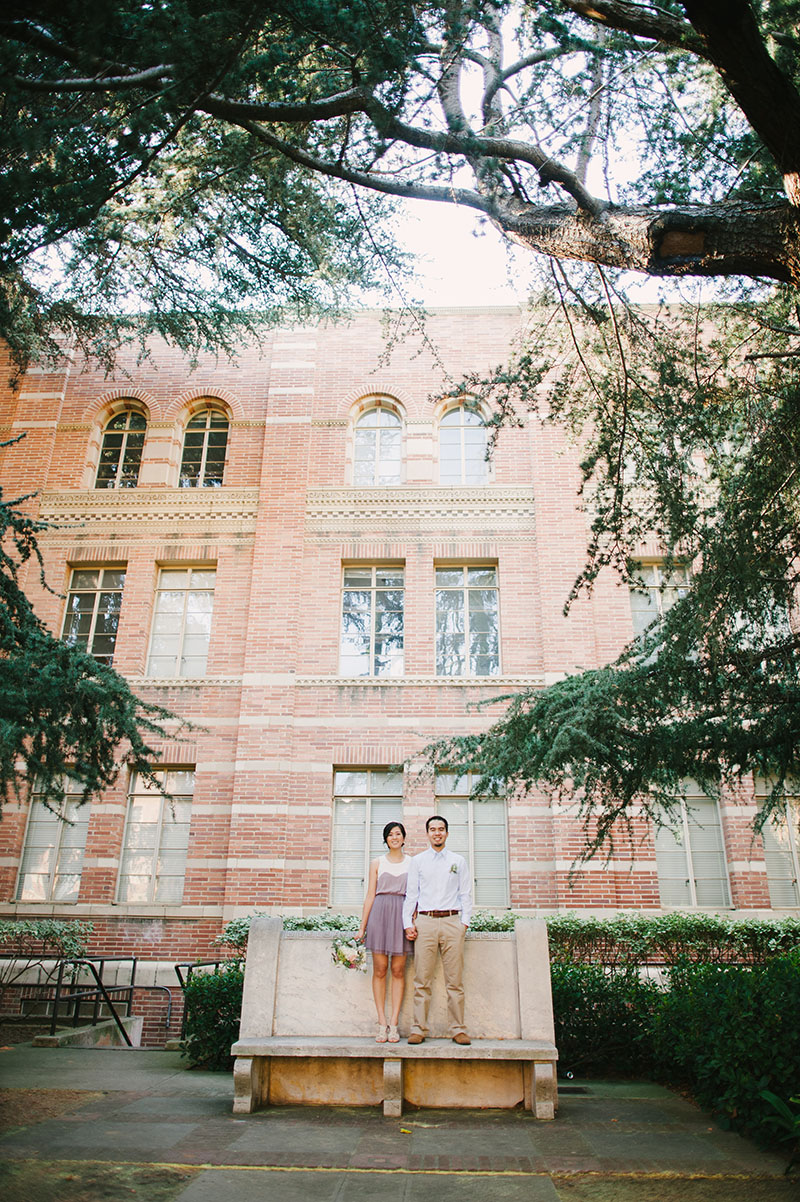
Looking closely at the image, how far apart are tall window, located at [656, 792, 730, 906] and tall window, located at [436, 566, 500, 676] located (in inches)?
158

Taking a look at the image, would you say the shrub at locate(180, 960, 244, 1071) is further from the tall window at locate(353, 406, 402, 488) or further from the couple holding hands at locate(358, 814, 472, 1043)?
the tall window at locate(353, 406, 402, 488)

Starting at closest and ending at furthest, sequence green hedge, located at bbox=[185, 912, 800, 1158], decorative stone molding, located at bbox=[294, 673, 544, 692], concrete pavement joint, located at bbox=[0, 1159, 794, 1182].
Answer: concrete pavement joint, located at bbox=[0, 1159, 794, 1182] < green hedge, located at bbox=[185, 912, 800, 1158] < decorative stone molding, located at bbox=[294, 673, 544, 692]

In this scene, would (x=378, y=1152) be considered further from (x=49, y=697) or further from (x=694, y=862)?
(x=694, y=862)

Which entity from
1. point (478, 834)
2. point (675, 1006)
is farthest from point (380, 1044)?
point (478, 834)

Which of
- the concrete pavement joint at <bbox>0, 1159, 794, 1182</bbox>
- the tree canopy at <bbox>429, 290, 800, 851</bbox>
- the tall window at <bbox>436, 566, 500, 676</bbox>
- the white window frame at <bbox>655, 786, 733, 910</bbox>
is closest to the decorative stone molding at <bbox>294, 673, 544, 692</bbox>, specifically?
the tall window at <bbox>436, 566, 500, 676</bbox>

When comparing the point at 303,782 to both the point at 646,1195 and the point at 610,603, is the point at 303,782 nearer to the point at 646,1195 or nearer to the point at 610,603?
the point at 610,603

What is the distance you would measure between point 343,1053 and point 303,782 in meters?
7.98

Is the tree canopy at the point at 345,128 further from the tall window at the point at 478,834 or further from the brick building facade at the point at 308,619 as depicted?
the tall window at the point at 478,834

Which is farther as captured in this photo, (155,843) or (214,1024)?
(155,843)

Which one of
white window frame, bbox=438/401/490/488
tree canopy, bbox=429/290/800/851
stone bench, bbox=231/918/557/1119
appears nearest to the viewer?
stone bench, bbox=231/918/557/1119

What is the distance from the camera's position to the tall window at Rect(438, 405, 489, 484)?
641 inches

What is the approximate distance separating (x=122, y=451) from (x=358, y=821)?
8966 mm

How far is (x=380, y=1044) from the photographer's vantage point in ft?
19.9

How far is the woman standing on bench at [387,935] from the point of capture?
20.7ft
